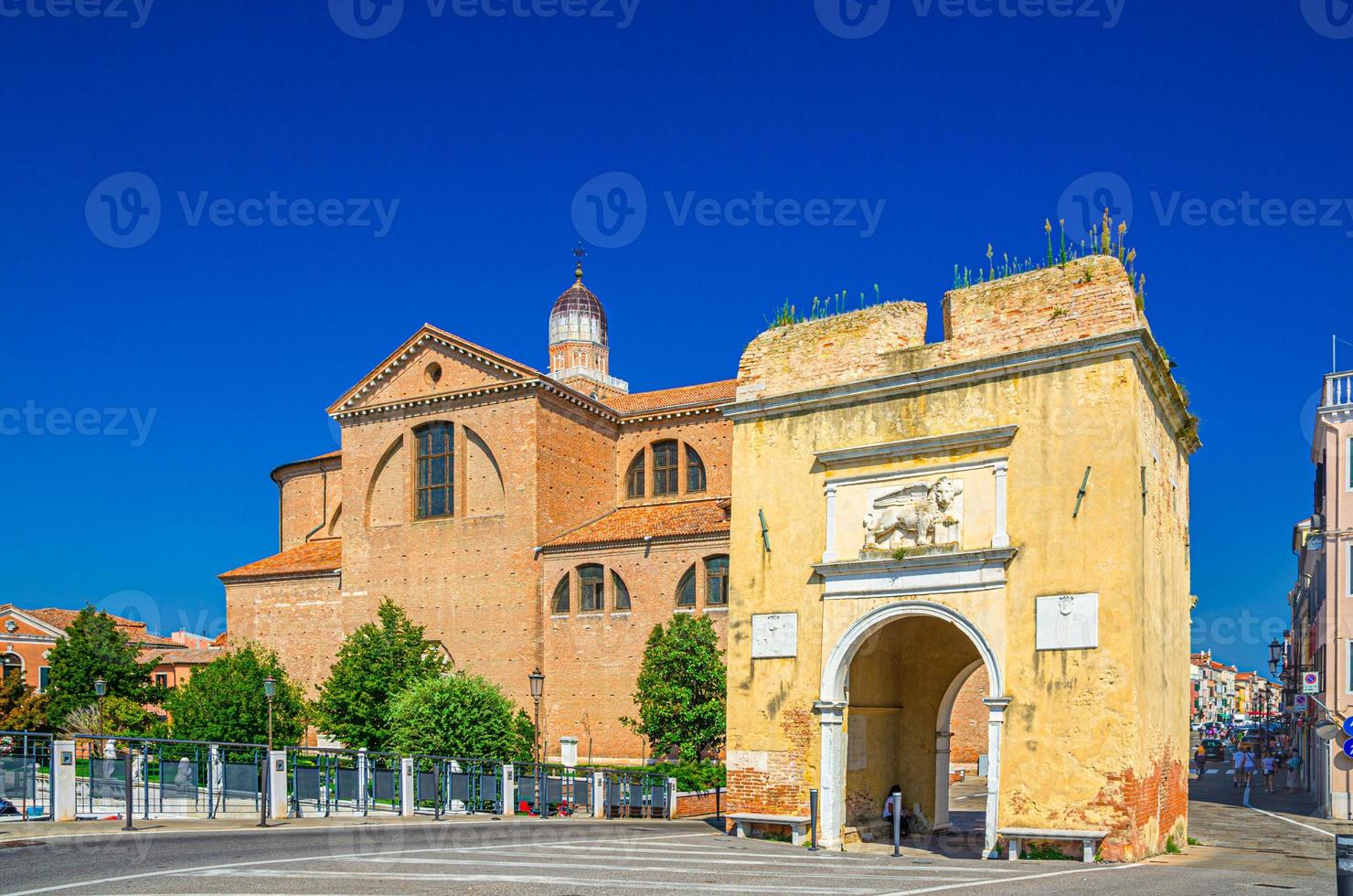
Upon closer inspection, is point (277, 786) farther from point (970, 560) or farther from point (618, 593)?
point (618, 593)

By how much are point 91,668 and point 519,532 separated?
17.9m

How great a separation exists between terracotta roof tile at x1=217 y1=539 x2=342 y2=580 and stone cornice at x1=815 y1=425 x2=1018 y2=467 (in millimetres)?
32328

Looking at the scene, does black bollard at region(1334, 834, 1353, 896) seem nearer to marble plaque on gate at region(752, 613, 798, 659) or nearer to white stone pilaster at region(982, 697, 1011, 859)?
white stone pilaster at region(982, 697, 1011, 859)

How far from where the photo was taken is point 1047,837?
16.9 m

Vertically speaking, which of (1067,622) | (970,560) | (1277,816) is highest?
(970,560)

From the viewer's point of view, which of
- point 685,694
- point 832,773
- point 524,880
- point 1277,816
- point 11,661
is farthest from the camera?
point 11,661

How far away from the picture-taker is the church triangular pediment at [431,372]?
144 ft

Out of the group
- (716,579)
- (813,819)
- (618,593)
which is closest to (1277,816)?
(716,579)

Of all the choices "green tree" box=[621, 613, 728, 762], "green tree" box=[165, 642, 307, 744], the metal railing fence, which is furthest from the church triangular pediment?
the metal railing fence

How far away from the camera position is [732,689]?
2050cm

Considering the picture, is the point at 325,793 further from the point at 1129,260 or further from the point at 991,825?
the point at 1129,260

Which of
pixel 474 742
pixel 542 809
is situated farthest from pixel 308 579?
pixel 542 809

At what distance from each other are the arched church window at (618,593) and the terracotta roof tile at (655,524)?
1.34 m

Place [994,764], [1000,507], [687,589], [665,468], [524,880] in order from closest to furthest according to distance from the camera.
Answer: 1. [524,880]
2. [994,764]
3. [1000,507]
4. [687,589]
5. [665,468]
